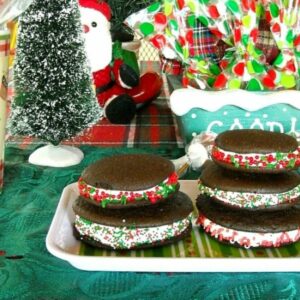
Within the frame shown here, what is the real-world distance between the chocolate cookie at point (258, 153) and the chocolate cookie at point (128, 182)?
0.06 m

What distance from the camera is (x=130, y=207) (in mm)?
464

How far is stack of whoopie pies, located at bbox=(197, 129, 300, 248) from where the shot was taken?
47cm

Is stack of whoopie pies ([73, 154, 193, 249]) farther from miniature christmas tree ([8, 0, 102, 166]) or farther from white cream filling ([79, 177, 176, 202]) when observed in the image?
miniature christmas tree ([8, 0, 102, 166])

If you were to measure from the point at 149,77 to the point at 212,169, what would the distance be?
67 cm

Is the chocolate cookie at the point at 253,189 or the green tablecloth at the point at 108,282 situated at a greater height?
the chocolate cookie at the point at 253,189

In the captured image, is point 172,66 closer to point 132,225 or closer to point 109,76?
point 109,76

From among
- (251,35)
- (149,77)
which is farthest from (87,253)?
(149,77)

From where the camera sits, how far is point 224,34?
0.80m

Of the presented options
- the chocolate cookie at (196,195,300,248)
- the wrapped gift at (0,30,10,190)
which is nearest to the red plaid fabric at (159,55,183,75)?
the wrapped gift at (0,30,10,190)

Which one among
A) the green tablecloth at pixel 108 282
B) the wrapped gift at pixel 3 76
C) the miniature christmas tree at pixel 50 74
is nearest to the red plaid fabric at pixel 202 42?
the miniature christmas tree at pixel 50 74

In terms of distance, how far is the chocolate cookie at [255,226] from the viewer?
0.47 metres

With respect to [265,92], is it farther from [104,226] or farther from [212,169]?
[104,226]

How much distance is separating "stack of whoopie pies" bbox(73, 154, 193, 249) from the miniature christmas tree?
0.28 meters

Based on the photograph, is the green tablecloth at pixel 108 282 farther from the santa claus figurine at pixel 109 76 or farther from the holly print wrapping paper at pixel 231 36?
the santa claus figurine at pixel 109 76
